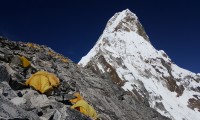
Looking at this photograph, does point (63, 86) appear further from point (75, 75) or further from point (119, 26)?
point (119, 26)

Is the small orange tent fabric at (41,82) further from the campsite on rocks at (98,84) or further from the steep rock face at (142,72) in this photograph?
the steep rock face at (142,72)

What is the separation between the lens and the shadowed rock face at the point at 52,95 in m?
10.2

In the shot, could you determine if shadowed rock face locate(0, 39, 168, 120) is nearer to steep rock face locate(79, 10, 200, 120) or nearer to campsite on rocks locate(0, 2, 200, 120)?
campsite on rocks locate(0, 2, 200, 120)

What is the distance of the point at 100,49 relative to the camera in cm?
15662

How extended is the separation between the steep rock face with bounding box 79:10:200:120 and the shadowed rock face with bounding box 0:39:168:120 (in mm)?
96244

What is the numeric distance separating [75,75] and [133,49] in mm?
148902

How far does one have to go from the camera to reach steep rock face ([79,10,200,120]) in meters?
138

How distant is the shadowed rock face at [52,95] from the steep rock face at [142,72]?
316 ft

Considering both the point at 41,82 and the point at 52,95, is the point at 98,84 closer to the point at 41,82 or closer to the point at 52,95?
the point at 52,95

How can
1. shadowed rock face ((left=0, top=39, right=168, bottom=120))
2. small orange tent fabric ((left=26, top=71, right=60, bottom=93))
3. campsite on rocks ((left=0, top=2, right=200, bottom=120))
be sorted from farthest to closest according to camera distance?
small orange tent fabric ((left=26, top=71, right=60, bottom=93))
campsite on rocks ((left=0, top=2, right=200, bottom=120))
shadowed rock face ((left=0, top=39, right=168, bottom=120))

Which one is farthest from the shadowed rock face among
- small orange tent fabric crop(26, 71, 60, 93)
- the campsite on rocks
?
small orange tent fabric crop(26, 71, 60, 93)

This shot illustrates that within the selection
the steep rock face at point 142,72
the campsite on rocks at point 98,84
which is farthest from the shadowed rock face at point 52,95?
the steep rock face at point 142,72

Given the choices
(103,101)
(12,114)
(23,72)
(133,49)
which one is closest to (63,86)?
(23,72)

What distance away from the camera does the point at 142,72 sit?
524 ft
